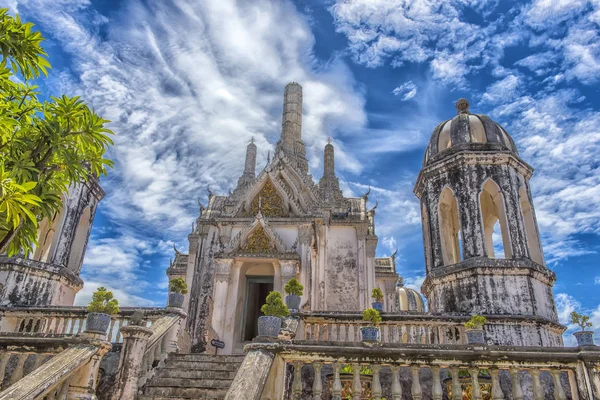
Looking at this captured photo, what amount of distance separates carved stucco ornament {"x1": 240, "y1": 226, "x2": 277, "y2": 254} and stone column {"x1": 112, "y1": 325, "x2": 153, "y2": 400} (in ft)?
22.3

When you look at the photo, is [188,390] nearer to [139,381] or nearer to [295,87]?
[139,381]

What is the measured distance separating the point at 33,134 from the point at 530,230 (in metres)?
13.7

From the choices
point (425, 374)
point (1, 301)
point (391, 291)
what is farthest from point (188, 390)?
point (391, 291)

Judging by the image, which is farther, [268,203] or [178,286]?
[268,203]

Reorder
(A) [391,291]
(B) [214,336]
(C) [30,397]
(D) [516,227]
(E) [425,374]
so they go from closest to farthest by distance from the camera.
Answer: (C) [30,397]
(E) [425,374]
(D) [516,227]
(B) [214,336]
(A) [391,291]

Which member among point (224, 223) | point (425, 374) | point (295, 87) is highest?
point (295, 87)

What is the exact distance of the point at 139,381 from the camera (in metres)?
9.22

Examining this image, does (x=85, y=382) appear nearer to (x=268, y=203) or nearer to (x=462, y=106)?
(x=268, y=203)

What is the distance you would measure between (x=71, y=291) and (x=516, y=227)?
49.6ft

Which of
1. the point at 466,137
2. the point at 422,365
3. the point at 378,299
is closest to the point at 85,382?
the point at 422,365

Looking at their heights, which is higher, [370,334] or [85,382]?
[370,334]

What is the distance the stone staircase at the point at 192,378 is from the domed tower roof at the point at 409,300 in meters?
22.8

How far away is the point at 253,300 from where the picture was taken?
57.7 feet

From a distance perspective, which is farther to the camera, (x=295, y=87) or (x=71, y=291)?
(x=295, y=87)
